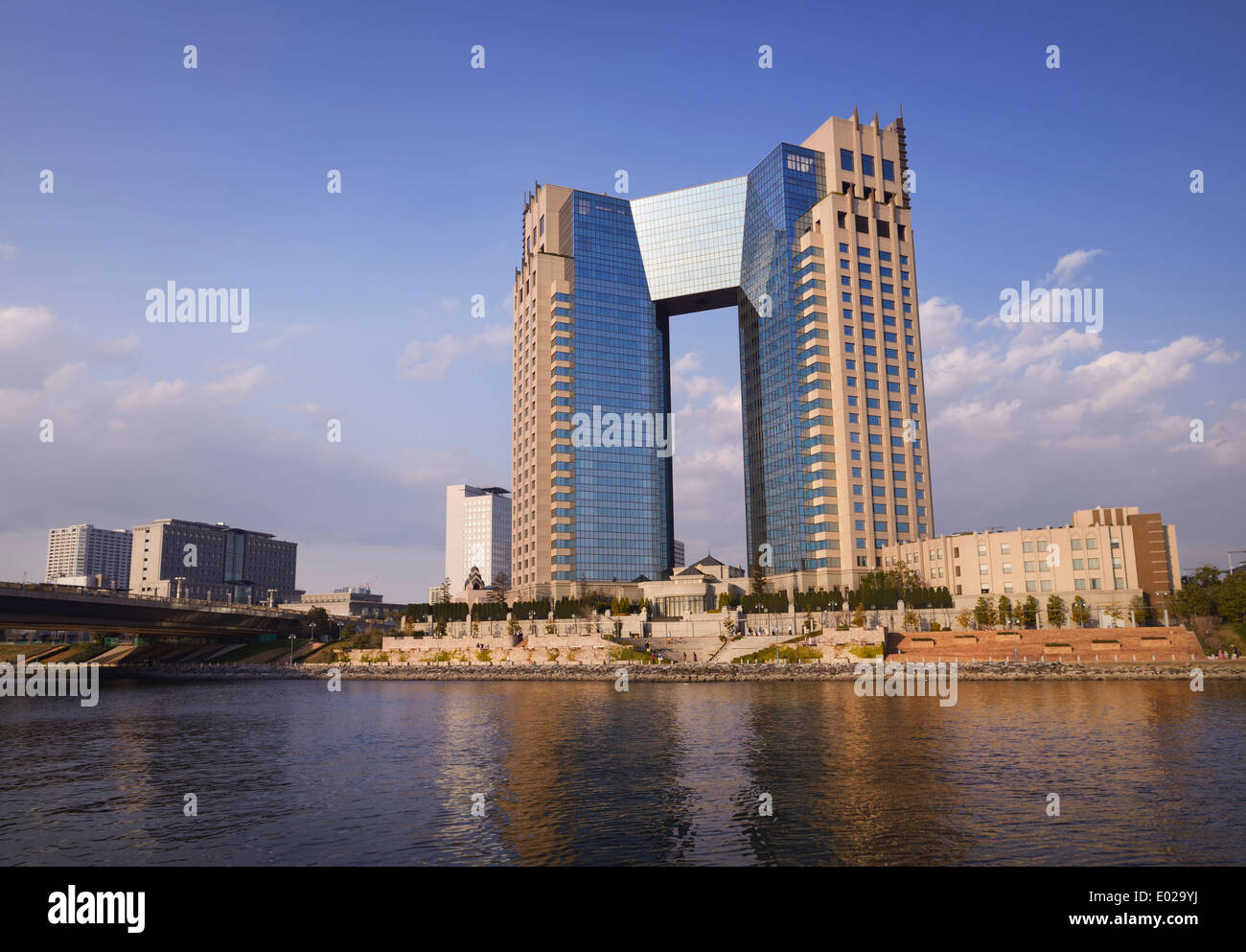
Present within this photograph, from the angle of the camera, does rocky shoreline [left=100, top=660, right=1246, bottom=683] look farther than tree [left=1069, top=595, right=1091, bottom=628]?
No

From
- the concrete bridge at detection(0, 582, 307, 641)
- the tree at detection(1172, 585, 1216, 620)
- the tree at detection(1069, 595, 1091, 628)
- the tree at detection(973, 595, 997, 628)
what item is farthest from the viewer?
the tree at detection(973, 595, 997, 628)

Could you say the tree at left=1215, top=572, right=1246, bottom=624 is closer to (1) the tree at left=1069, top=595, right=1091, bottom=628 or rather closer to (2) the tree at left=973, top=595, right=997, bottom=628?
(1) the tree at left=1069, top=595, right=1091, bottom=628

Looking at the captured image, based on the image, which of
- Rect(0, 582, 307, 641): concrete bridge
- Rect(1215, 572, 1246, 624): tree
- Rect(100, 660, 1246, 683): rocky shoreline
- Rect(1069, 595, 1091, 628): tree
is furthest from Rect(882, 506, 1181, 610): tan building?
Rect(0, 582, 307, 641): concrete bridge

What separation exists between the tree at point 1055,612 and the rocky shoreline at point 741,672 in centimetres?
2624

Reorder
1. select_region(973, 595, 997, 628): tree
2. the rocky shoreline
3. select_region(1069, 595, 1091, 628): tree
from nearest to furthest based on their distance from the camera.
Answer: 1. the rocky shoreline
2. select_region(1069, 595, 1091, 628): tree
3. select_region(973, 595, 997, 628): tree

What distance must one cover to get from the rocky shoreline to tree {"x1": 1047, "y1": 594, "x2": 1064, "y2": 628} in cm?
2624

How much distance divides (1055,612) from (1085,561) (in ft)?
42.3

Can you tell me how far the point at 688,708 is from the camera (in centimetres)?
9462

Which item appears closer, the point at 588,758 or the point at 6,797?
the point at 6,797

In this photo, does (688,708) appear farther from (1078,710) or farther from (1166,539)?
(1166,539)

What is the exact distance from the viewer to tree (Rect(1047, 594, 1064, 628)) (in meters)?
159
